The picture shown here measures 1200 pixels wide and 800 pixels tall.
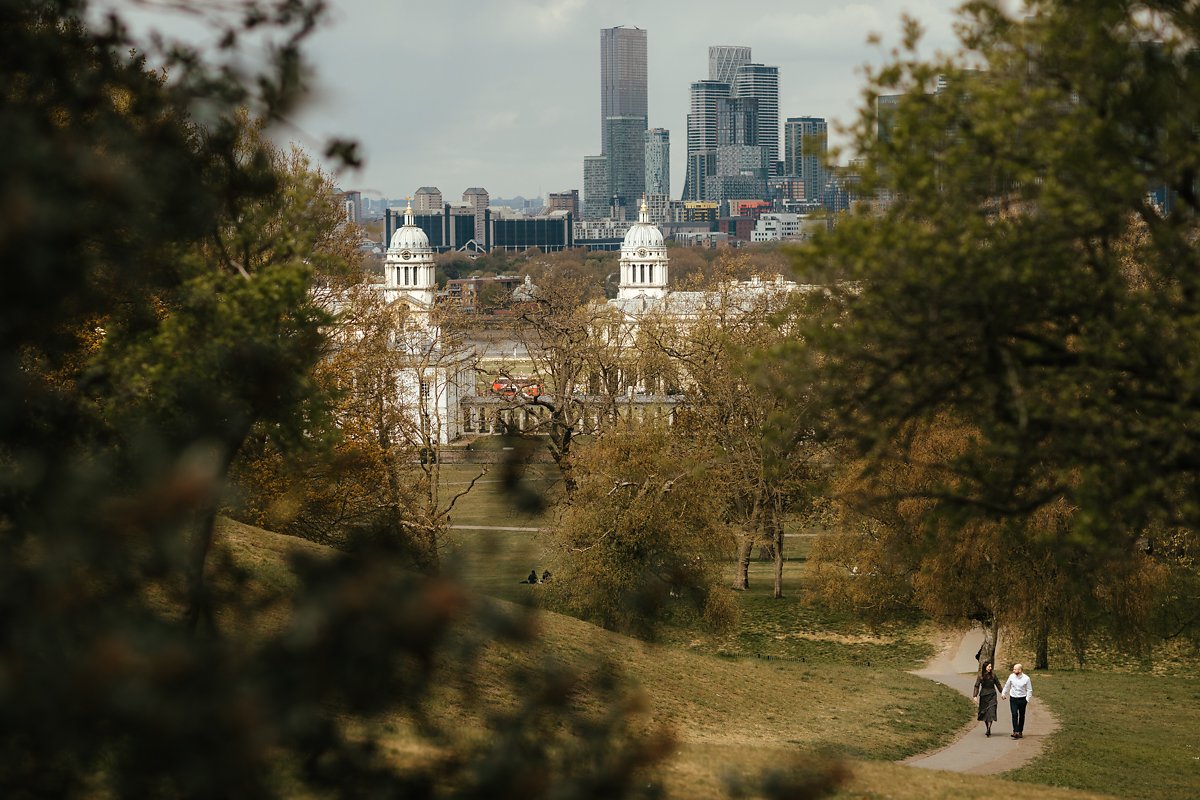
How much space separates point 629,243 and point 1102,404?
290 ft

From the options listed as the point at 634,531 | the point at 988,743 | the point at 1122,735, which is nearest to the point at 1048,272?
the point at 988,743

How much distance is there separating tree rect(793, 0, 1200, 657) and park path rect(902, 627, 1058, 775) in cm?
885

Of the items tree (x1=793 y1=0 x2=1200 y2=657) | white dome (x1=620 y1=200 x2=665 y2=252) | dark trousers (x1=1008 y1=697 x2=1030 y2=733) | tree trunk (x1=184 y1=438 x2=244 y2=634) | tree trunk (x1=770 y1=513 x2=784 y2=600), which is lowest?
dark trousers (x1=1008 y1=697 x2=1030 y2=733)

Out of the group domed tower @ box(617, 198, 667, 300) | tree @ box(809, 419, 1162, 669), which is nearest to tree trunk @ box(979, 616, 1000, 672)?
tree @ box(809, 419, 1162, 669)

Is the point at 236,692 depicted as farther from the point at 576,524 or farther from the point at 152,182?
the point at 576,524

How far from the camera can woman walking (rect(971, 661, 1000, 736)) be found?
22.1 metres

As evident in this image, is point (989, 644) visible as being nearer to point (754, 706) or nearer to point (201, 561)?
point (754, 706)

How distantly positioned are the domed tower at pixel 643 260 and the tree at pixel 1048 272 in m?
85.6

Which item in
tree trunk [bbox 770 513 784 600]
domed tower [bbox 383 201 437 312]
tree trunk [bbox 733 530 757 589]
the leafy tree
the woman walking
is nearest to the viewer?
the leafy tree

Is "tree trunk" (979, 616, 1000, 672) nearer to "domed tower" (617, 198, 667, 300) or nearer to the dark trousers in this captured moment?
the dark trousers

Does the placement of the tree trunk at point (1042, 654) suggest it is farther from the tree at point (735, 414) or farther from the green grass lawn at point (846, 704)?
the tree at point (735, 414)

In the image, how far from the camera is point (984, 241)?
10758 mm

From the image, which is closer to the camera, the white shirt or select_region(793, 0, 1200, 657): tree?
select_region(793, 0, 1200, 657): tree

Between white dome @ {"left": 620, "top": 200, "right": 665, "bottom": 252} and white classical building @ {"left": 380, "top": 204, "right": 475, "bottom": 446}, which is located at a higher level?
white dome @ {"left": 620, "top": 200, "right": 665, "bottom": 252}
